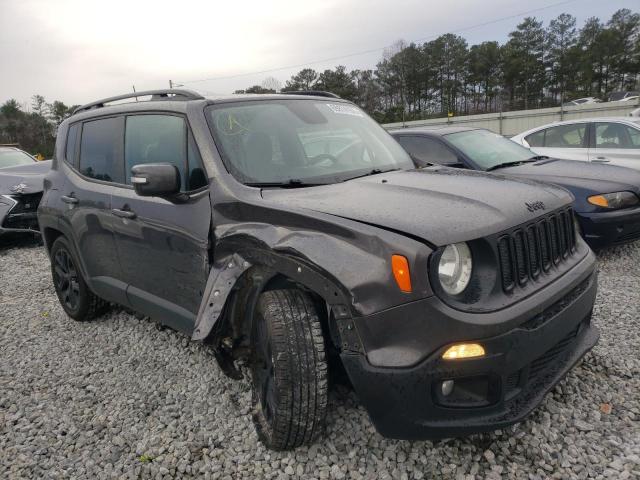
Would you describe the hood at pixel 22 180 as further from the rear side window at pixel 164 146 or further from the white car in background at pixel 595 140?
the white car in background at pixel 595 140

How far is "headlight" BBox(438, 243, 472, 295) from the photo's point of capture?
1941 mm

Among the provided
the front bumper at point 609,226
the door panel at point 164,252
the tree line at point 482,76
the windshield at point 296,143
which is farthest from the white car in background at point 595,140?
the tree line at point 482,76

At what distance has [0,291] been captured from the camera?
5668 mm

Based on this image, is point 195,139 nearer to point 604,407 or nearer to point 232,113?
point 232,113

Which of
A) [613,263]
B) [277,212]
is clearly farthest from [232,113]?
[613,263]

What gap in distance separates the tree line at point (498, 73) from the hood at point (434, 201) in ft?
171

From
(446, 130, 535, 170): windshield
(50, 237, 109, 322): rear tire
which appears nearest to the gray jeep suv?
(50, 237, 109, 322): rear tire

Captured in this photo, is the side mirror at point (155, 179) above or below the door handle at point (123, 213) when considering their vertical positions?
above

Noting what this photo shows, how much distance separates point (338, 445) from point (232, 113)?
6.42 feet

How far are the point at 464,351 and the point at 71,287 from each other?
3.70m

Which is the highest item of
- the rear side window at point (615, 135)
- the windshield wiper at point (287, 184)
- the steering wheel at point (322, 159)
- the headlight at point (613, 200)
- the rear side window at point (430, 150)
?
the steering wheel at point (322, 159)

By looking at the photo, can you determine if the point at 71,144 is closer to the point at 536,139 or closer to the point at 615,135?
the point at 536,139

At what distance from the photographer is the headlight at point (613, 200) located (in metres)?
4.90

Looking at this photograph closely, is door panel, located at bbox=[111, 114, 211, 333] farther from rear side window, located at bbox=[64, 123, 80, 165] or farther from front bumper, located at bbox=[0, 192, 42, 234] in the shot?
front bumper, located at bbox=[0, 192, 42, 234]
